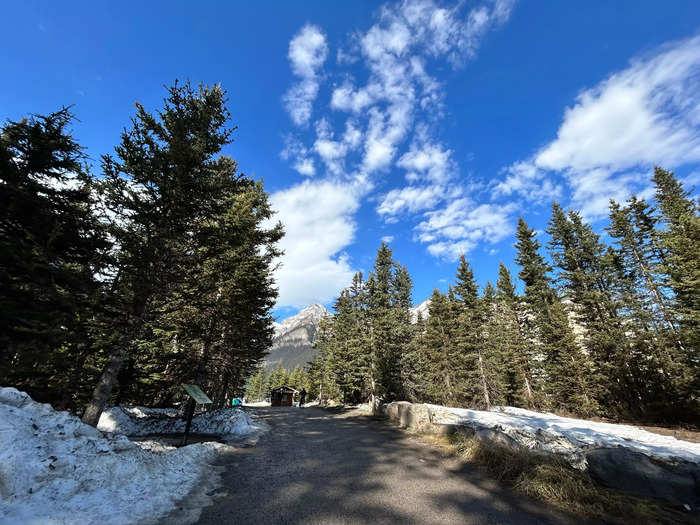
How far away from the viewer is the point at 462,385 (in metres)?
26.1

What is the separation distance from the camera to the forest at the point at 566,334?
64.3ft

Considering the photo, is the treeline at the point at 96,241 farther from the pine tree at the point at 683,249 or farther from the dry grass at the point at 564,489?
the pine tree at the point at 683,249

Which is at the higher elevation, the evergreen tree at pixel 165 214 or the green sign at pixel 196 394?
the evergreen tree at pixel 165 214

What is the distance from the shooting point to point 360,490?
5.91 metres

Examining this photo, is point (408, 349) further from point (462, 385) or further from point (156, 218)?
point (156, 218)

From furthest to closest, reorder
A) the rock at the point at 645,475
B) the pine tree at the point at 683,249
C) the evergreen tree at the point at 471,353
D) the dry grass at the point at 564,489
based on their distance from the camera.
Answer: the evergreen tree at the point at 471,353, the pine tree at the point at 683,249, the rock at the point at 645,475, the dry grass at the point at 564,489

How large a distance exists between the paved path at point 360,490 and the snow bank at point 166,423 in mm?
4234

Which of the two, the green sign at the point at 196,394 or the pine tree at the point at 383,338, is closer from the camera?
the green sign at the point at 196,394

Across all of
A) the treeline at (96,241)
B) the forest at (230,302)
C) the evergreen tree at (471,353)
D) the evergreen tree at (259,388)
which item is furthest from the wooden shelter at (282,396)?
the evergreen tree at (259,388)

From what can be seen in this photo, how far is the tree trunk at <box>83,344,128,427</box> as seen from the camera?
312 inches

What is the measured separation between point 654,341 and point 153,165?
33797 mm

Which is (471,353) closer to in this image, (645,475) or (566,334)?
(566,334)

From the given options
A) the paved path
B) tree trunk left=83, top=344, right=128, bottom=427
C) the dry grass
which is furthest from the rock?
tree trunk left=83, top=344, right=128, bottom=427

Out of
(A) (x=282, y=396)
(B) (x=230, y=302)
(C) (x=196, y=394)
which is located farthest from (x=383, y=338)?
(A) (x=282, y=396)
